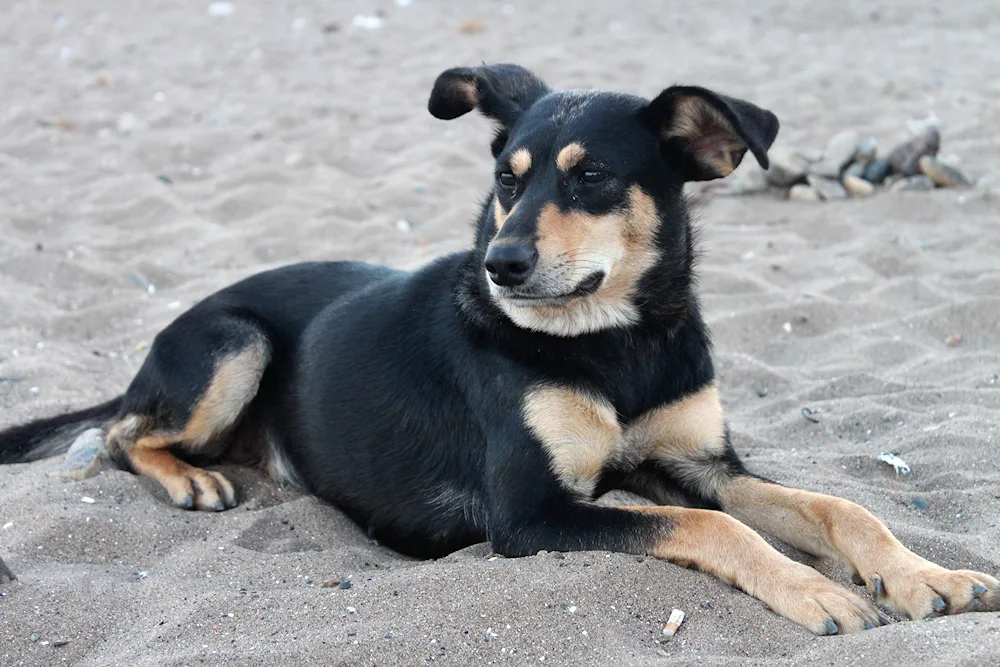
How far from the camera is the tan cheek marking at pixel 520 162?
4.20 meters

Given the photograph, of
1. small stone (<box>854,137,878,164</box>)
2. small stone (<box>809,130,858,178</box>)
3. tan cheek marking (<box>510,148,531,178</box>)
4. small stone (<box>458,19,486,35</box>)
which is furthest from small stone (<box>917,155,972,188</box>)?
small stone (<box>458,19,486,35</box>)

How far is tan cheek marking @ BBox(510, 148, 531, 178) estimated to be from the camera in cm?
420

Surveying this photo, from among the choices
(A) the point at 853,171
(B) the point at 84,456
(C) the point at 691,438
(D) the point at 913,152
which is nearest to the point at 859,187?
(A) the point at 853,171

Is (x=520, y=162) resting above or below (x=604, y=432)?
above

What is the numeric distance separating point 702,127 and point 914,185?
4861 millimetres

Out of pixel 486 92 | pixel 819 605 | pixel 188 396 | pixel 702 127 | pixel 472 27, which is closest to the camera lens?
pixel 819 605

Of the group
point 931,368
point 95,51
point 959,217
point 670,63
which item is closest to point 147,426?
point 931,368

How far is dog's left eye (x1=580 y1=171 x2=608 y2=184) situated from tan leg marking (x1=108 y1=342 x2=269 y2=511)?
70.0 inches

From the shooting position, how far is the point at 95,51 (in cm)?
1373

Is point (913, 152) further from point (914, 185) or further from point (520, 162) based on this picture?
point (520, 162)

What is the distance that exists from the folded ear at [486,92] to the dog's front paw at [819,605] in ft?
7.00

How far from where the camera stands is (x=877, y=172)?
28.2 ft

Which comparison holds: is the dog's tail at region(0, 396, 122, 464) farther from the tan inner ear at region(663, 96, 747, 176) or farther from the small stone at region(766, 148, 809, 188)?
the small stone at region(766, 148, 809, 188)

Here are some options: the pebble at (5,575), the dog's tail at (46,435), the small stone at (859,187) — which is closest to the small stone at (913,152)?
the small stone at (859,187)
